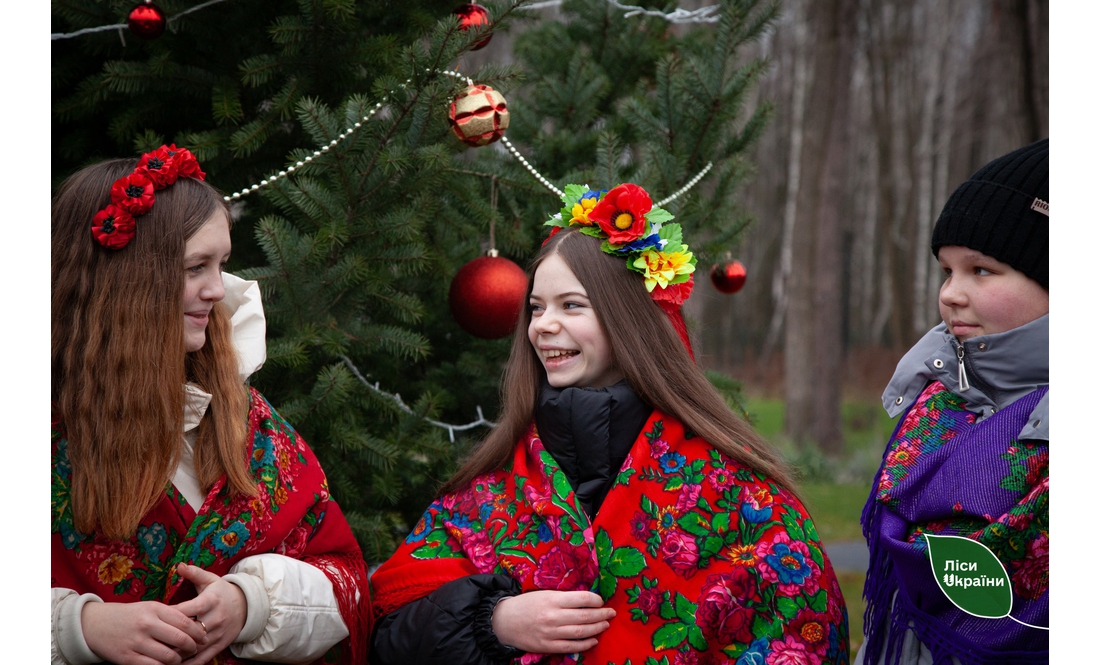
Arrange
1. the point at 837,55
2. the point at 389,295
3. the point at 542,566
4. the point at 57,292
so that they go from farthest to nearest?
the point at 837,55 < the point at 389,295 < the point at 542,566 < the point at 57,292

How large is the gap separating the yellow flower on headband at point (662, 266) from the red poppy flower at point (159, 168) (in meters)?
1.29

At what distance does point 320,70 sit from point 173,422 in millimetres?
1504

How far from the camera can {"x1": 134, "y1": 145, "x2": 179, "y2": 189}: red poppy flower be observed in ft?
7.58

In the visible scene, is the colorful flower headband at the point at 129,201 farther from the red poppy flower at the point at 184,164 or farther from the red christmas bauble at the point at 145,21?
the red christmas bauble at the point at 145,21

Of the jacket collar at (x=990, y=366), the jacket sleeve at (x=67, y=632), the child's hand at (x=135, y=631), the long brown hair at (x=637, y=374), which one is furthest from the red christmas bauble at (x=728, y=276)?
the jacket sleeve at (x=67, y=632)

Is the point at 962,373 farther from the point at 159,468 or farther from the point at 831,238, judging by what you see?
the point at 831,238

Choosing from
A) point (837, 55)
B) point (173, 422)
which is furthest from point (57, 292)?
point (837, 55)

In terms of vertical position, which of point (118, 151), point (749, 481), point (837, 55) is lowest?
point (749, 481)

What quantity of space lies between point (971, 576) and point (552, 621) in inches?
39.1

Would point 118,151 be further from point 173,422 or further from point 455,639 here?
point 455,639

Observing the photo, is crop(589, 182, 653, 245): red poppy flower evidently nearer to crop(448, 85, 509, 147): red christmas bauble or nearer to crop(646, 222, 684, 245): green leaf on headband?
crop(646, 222, 684, 245): green leaf on headband

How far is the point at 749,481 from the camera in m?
2.49

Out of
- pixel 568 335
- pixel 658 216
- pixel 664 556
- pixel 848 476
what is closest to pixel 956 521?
pixel 664 556

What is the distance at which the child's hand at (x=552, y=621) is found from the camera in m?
2.30
